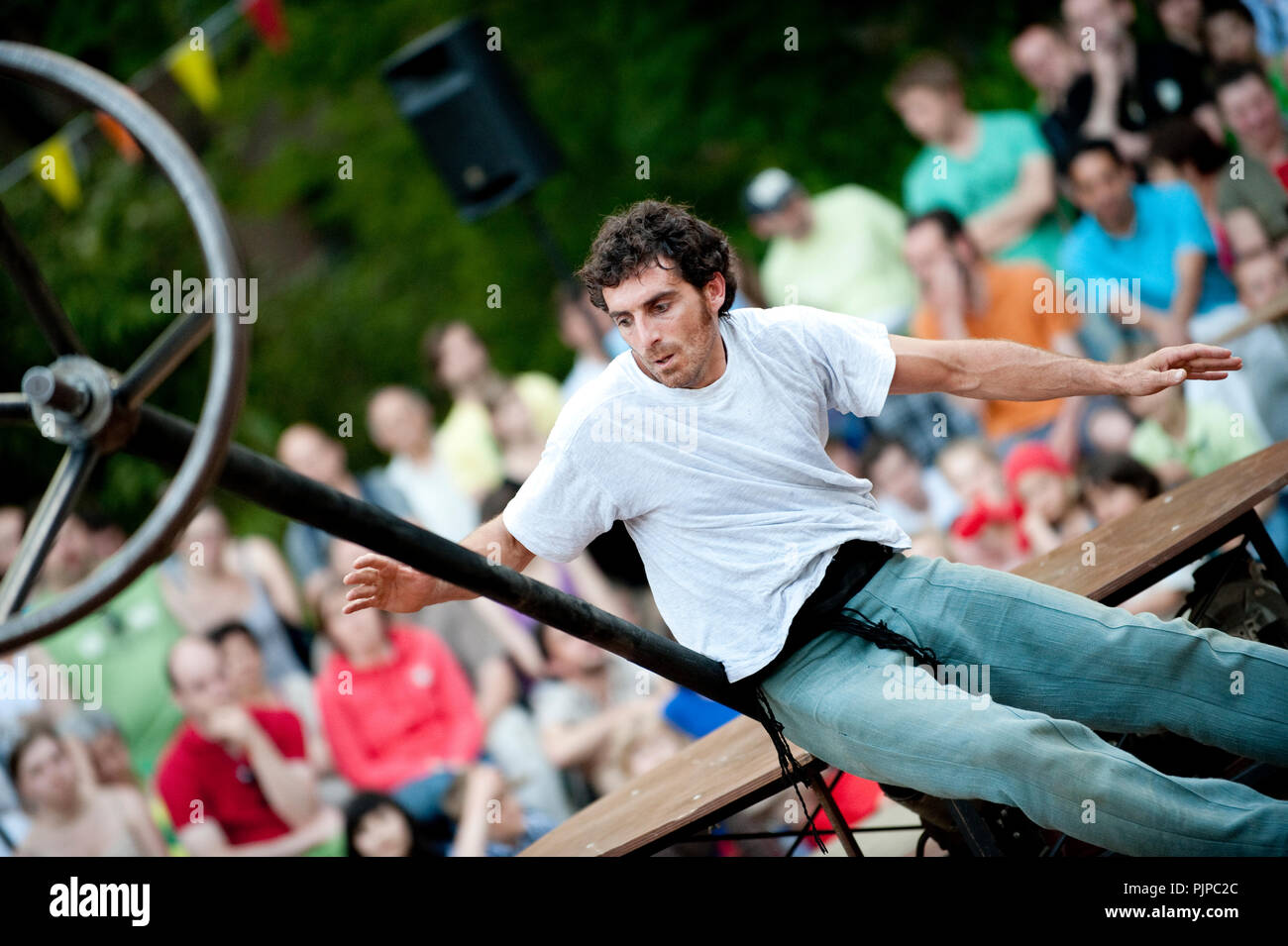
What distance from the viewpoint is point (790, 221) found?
5016 mm

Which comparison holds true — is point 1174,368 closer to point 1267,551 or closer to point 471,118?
point 1267,551

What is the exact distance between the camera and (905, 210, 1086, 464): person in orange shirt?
4.55 metres

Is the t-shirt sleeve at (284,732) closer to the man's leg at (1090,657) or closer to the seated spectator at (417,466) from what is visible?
the seated spectator at (417,466)

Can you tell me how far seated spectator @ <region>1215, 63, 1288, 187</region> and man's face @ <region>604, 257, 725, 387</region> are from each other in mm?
2816

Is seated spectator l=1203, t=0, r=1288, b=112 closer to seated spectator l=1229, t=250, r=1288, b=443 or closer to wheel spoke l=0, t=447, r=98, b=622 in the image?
seated spectator l=1229, t=250, r=1288, b=443

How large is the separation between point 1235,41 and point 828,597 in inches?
130

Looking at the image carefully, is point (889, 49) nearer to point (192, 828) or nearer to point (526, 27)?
point (526, 27)

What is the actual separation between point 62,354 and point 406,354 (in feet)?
24.0

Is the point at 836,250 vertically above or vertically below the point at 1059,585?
above

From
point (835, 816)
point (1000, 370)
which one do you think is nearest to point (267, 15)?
point (1000, 370)

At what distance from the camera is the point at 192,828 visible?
4449 mm

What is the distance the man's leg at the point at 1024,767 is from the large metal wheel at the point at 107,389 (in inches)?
48.6
